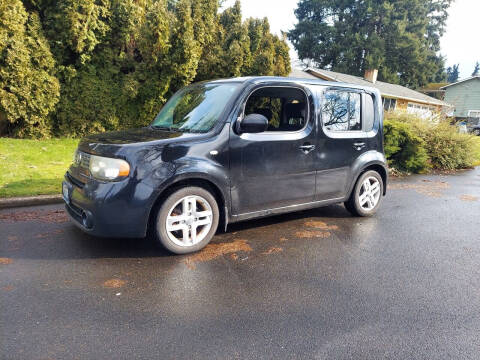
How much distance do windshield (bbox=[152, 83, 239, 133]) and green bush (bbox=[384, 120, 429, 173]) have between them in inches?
284

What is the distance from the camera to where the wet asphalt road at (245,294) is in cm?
240

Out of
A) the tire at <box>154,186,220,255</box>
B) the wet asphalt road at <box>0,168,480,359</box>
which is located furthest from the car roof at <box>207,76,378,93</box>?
the wet asphalt road at <box>0,168,480,359</box>

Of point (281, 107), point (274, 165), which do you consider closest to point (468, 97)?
point (281, 107)

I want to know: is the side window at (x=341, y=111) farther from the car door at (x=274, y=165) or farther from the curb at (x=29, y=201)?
the curb at (x=29, y=201)

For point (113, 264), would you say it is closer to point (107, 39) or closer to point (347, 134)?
point (347, 134)

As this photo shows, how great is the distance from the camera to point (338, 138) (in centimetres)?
481

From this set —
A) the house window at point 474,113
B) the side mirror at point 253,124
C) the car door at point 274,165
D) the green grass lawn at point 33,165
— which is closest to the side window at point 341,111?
the car door at point 274,165

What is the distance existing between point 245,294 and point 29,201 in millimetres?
4147

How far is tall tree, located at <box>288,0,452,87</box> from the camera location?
45000mm

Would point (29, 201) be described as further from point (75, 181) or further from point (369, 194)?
point (369, 194)

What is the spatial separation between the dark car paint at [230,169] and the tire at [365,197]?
0.21 metres

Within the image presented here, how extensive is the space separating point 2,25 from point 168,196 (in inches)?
326

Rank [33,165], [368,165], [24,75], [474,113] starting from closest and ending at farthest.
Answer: [368,165] < [33,165] < [24,75] < [474,113]

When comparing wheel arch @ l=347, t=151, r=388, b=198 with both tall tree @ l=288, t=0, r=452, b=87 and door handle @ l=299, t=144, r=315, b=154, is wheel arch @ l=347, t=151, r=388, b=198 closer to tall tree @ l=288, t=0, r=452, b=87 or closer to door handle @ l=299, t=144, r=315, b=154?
door handle @ l=299, t=144, r=315, b=154
